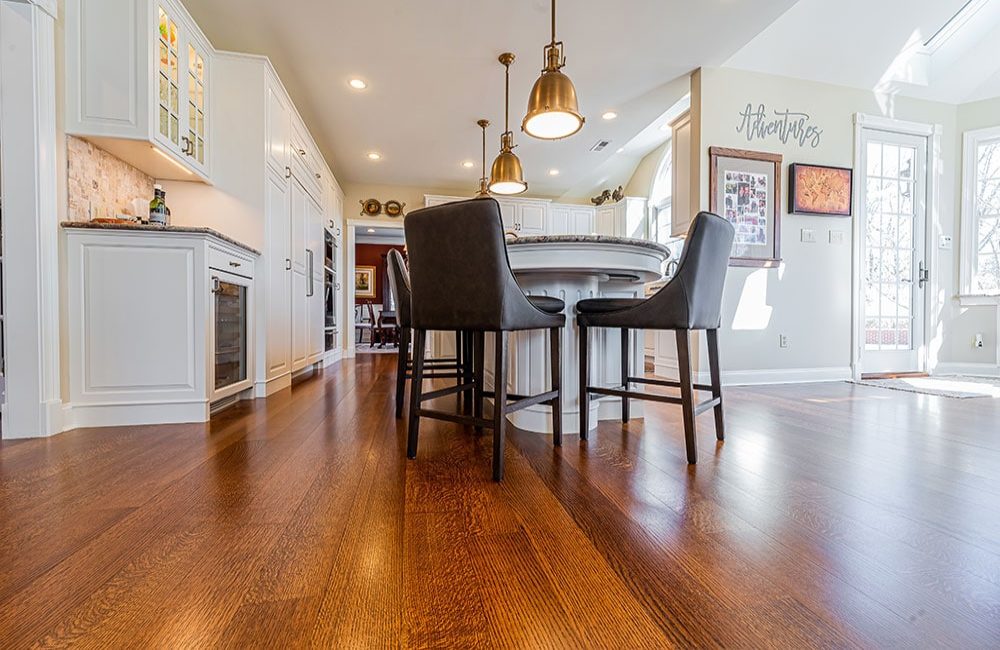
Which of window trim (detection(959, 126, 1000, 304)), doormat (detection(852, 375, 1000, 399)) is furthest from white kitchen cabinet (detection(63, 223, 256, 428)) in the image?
window trim (detection(959, 126, 1000, 304))

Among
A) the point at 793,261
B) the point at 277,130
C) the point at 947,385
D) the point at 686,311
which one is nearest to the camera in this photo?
the point at 686,311

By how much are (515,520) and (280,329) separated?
2.69 meters

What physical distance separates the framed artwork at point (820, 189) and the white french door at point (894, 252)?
335mm

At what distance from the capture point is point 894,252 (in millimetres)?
4016

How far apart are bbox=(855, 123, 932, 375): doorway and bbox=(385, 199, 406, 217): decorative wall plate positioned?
5.19 meters

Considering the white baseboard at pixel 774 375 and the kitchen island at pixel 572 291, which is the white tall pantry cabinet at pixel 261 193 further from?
the white baseboard at pixel 774 375

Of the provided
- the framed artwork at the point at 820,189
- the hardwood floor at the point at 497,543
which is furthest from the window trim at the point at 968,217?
the hardwood floor at the point at 497,543

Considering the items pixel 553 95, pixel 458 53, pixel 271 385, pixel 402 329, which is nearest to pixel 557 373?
pixel 402 329

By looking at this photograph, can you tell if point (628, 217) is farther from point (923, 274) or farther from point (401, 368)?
point (401, 368)

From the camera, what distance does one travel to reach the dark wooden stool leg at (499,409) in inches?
53.5

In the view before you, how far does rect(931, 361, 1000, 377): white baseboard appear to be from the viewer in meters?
3.94

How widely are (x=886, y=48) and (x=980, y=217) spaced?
1.91 meters

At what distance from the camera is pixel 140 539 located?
3.24 feet

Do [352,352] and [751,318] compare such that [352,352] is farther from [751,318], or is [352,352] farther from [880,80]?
[880,80]
